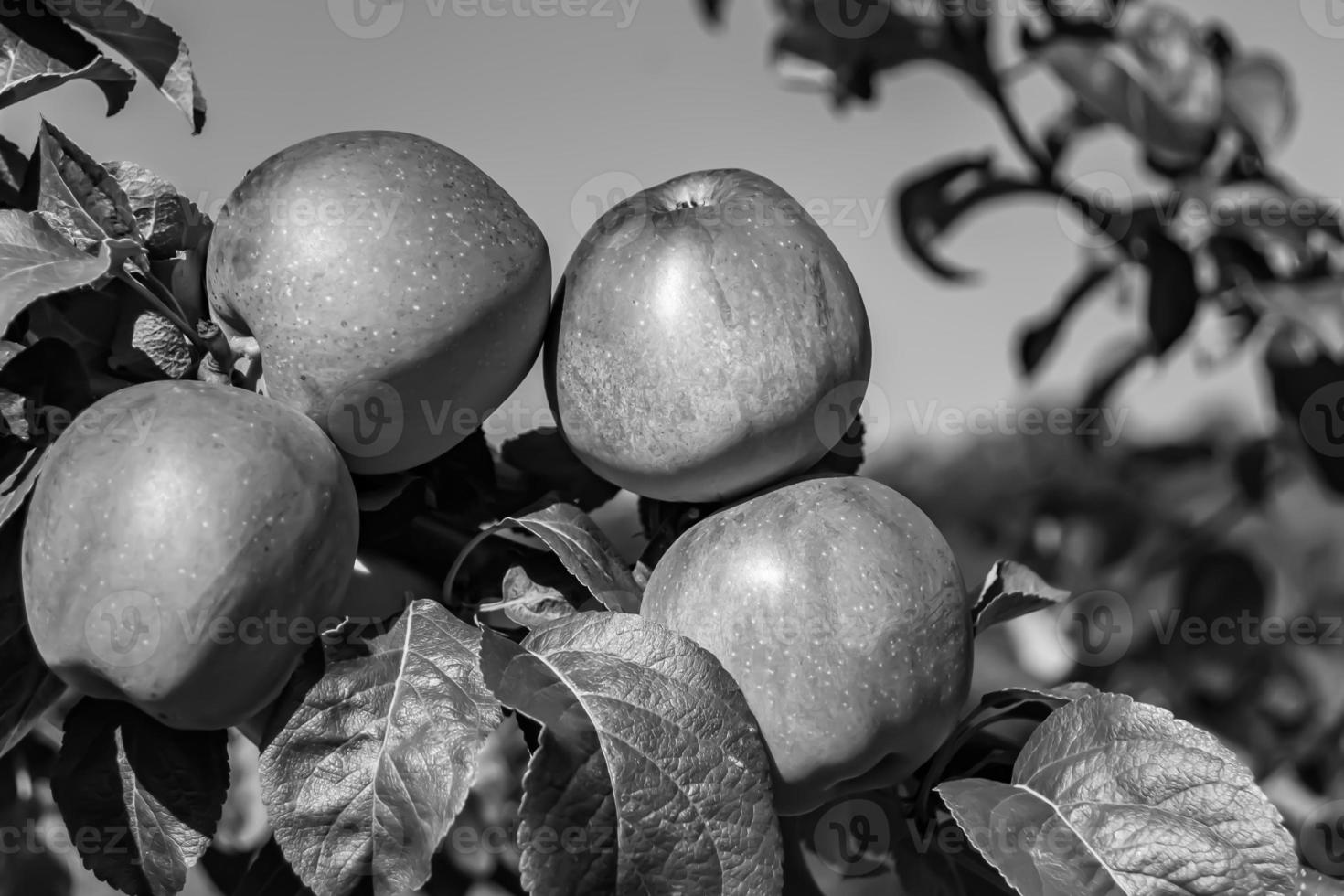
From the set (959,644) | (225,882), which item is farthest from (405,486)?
(225,882)

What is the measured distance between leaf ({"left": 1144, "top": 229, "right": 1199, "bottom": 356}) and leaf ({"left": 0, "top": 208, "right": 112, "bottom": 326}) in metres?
1.25

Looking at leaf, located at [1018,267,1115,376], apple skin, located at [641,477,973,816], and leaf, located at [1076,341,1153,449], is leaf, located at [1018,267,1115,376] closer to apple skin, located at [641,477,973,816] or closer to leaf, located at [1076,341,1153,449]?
leaf, located at [1076,341,1153,449]

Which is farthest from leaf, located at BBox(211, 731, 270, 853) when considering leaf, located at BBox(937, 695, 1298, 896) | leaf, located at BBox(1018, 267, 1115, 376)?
leaf, located at BBox(1018, 267, 1115, 376)

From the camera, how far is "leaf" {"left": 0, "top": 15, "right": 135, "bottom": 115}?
82 cm

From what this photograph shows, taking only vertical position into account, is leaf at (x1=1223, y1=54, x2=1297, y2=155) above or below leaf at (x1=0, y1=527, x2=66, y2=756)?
above

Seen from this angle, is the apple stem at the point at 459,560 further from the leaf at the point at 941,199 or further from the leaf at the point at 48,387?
the leaf at the point at 941,199

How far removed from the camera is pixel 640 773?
2.19 ft

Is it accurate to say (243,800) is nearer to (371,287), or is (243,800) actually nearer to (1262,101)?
(371,287)

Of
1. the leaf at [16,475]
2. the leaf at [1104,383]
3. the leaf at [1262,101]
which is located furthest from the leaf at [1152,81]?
the leaf at [16,475]

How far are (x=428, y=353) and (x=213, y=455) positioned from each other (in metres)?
0.15

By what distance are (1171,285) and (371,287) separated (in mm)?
1138

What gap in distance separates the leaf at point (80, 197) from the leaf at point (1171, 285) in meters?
1.22

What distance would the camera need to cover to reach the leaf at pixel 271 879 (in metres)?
0.80

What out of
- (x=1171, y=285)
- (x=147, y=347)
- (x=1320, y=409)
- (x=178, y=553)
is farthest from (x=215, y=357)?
(x=1320, y=409)
